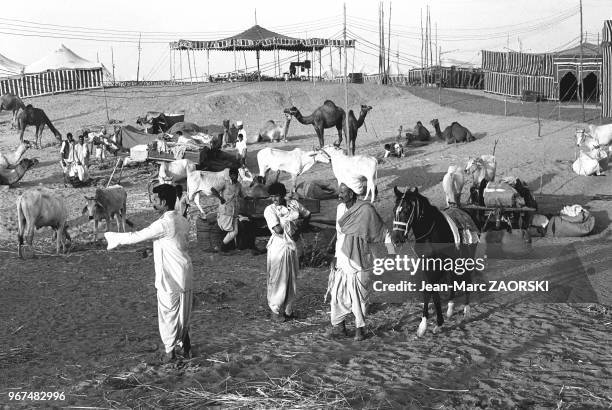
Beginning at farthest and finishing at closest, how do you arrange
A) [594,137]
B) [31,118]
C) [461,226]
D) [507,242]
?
[31,118] → [594,137] → [507,242] → [461,226]

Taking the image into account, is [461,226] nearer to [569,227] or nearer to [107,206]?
[569,227]

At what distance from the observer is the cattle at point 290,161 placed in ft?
58.4

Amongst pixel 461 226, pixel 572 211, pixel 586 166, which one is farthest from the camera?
pixel 586 166

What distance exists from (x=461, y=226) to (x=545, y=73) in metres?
28.1

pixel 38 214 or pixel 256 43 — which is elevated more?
pixel 256 43

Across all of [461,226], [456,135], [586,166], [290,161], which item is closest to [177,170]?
[290,161]

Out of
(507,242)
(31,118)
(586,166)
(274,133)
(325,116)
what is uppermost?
(31,118)

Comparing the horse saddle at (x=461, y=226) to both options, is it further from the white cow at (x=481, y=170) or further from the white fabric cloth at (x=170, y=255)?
the white cow at (x=481, y=170)

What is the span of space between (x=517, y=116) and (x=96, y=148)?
14411 mm

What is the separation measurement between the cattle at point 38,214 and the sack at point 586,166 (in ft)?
40.6

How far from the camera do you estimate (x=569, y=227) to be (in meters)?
14.7

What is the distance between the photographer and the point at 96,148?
22.7 metres

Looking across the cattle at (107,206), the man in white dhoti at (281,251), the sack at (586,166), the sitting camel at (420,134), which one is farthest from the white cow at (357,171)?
the man in white dhoti at (281,251)

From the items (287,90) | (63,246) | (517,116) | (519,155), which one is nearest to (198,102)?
(287,90)
